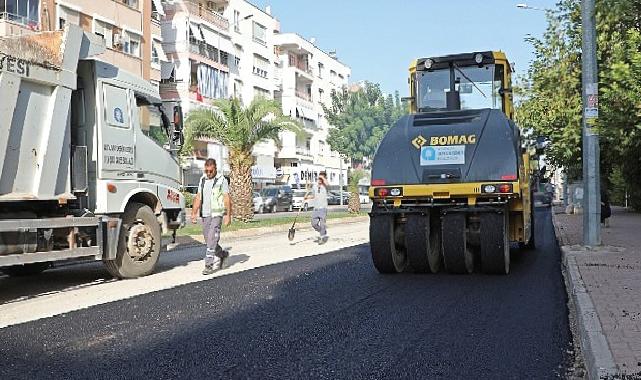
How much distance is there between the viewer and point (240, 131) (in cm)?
2389

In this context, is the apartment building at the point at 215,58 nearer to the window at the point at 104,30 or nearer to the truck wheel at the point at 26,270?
the window at the point at 104,30

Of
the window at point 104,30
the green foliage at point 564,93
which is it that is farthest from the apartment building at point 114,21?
the green foliage at point 564,93

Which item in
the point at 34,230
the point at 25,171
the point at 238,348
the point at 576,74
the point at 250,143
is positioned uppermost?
the point at 576,74

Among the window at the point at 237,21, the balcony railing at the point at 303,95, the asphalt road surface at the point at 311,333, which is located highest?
the window at the point at 237,21

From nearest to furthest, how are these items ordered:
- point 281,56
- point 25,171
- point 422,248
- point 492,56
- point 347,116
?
point 25,171
point 422,248
point 492,56
point 281,56
point 347,116

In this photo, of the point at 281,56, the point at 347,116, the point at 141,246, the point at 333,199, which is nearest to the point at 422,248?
the point at 141,246

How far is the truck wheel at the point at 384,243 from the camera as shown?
962cm

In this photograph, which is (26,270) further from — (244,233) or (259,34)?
(259,34)

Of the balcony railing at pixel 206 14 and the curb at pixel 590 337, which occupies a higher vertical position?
the balcony railing at pixel 206 14

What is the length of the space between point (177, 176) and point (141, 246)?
1587 millimetres

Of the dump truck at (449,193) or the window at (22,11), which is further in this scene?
the window at (22,11)

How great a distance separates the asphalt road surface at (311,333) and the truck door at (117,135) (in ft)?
6.60

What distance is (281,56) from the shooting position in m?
69.2

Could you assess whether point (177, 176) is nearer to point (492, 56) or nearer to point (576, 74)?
point (492, 56)
